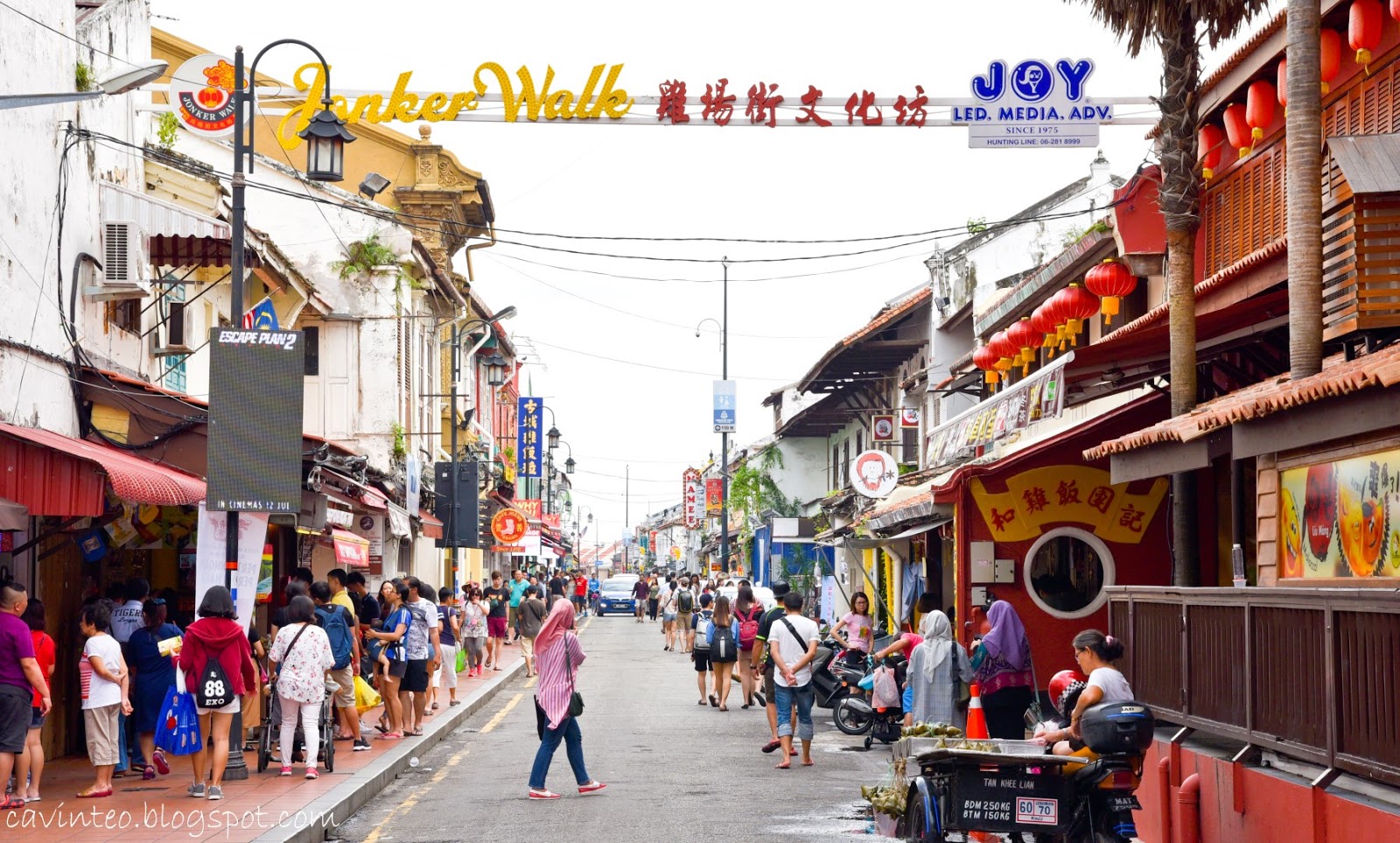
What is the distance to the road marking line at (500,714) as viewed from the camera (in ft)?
69.7

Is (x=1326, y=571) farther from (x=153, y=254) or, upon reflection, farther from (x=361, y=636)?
(x=153, y=254)

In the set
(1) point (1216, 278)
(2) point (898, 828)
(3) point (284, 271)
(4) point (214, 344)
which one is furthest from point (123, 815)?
(3) point (284, 271)

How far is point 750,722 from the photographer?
21.7 metres

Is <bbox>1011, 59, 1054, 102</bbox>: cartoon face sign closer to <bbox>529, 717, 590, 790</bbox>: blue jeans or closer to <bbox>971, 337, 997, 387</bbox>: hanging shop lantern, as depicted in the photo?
<bbox>971, 337, 997, 387</bbox>: hanging shop lantern

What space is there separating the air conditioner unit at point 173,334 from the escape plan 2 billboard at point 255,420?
15.9 feet

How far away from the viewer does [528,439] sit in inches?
2544

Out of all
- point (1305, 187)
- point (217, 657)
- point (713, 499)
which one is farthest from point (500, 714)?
point (713, 499)

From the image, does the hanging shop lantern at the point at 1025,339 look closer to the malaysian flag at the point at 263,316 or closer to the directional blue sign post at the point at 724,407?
A: the malaysian flag at the point at 263,316

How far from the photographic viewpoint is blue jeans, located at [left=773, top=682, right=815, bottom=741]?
16250mm

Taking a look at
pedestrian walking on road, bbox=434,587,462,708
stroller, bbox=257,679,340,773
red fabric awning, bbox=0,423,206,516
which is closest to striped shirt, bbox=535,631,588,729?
stroller, bbox=257,679,340,773

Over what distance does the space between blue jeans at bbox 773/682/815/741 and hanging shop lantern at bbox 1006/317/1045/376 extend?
7882mm

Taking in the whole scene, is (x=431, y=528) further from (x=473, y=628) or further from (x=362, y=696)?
(x=362, y=696)

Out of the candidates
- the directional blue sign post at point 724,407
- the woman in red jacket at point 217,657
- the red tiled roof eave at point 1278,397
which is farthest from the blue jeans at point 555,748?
the directional blue sign post at point 724,407

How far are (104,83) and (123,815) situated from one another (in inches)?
309
